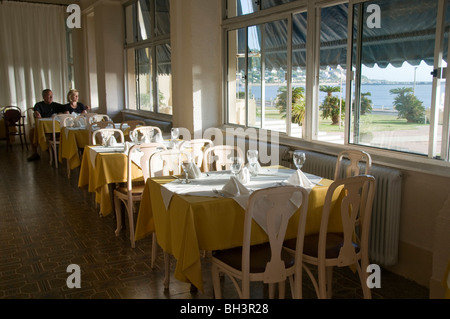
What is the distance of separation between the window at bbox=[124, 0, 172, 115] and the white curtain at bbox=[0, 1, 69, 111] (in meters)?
2.84

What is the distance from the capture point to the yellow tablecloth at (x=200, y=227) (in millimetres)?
2802

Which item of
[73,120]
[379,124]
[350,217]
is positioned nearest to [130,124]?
[73,120]

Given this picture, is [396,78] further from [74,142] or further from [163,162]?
[74,142]

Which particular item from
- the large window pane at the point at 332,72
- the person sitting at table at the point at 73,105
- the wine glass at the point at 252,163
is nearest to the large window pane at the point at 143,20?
the person sitting at table at the point at 73,105

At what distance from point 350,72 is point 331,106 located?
502 millimetres

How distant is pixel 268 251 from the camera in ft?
9.44

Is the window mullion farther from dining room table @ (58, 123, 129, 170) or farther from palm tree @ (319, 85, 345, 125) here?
dining room table @ (58, 123, 129, 170)

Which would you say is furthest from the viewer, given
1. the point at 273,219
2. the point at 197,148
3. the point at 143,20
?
the point at 143,20

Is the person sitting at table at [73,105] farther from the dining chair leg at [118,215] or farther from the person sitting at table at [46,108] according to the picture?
the dining chair leg at [118,215]

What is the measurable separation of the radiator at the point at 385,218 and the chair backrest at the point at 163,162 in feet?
5.31

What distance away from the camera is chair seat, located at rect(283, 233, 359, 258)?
2.96 metres

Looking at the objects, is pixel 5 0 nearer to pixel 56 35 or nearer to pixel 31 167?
pixel 56 35

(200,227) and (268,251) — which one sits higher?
(200,227)

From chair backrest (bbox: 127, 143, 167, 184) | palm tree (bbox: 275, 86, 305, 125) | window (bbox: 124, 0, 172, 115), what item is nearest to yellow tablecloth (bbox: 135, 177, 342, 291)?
chair backrest (bbox: 127, 143, 167, 184)
